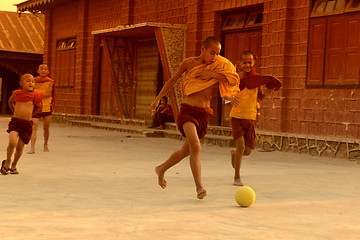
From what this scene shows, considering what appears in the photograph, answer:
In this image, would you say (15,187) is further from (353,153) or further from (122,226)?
(353,153)

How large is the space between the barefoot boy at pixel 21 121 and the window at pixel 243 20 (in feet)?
25.6

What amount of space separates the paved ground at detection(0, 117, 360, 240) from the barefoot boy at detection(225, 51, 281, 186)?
0.50 m

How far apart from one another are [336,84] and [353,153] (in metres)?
1.63

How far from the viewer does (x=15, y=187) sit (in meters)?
6.60

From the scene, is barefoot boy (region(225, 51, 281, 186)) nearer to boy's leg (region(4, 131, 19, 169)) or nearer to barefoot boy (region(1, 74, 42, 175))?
barefoot boy (region(1, 74, 42, 175))

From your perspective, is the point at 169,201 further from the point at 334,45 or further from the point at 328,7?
the point at 328,7

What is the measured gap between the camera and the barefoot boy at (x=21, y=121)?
7.75m

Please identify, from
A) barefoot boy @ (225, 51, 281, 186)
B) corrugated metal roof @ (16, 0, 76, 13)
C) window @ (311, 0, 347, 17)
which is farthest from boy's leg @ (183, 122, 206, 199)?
corrugated metal roof @ (16, 0, 76, 13)

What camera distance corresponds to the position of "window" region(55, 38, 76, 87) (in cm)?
2477

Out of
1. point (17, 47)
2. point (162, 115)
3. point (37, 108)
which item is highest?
point (17, 47)

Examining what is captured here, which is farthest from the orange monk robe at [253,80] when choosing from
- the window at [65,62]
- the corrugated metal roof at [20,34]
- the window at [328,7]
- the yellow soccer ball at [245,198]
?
the corrugated metal roof at [20,34]

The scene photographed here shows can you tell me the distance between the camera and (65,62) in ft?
83.5

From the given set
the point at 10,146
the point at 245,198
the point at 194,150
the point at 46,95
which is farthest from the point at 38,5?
the point at 245,198

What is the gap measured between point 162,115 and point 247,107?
10.2 metres
